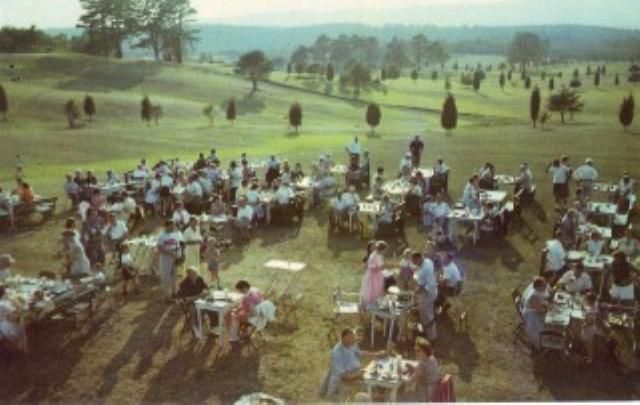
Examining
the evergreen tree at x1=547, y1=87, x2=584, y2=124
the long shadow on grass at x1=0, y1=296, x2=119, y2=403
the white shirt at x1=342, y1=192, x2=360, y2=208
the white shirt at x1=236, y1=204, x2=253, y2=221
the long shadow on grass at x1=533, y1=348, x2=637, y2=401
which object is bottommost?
the long shadow on grass at x1=0, y1=296, x2=119, y2=403

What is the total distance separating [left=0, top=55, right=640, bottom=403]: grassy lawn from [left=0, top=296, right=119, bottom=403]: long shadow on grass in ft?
0.11

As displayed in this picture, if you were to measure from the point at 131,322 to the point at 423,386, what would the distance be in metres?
5.43

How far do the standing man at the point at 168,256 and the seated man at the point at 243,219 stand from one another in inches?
135

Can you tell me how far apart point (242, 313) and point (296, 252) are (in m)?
4.71

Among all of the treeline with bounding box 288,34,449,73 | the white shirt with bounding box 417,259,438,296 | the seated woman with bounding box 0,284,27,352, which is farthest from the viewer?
the treeline with bounding box 288,34,449,73

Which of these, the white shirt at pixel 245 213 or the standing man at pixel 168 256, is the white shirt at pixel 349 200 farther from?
the standing man at pixel 168 256

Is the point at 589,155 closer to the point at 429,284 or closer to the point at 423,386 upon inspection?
the point at 429,284

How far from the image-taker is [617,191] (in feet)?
57.1

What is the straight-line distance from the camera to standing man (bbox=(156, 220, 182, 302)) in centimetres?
1240

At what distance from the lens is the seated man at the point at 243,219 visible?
1617 centimetres

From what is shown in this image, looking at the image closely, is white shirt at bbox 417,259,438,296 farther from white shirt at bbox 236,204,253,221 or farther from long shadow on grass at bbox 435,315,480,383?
white shirt at bbox 236,204,253,221

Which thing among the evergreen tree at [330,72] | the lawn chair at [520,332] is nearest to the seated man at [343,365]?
the lawn chair at [520,332]

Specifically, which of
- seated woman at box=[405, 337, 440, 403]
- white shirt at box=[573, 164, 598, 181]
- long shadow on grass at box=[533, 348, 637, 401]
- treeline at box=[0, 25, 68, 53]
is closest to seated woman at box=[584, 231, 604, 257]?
long shadow on grass at box=[533, 348, 637, 401]

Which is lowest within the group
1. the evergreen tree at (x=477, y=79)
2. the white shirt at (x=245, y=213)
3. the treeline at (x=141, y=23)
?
the white shirt at (x=245, y=213)
